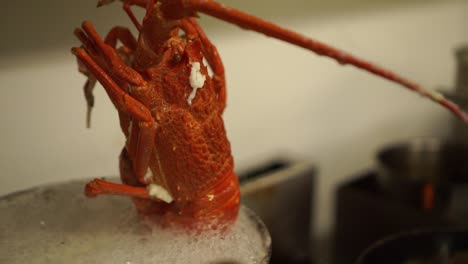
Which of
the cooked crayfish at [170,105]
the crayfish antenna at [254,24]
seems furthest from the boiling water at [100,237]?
the crayfish antenna at [254,24]

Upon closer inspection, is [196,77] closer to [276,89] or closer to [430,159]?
[276,89]

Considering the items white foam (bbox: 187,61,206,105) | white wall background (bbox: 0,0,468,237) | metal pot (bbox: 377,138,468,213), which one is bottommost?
metal pot (bbox: 377,138,468,213)

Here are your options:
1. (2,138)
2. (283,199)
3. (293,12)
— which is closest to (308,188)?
(283,199)

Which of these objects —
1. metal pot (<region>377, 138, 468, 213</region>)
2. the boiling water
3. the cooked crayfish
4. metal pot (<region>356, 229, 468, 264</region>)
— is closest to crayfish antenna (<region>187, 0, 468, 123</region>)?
the cooked crayfish

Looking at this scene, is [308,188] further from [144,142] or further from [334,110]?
[144,142]

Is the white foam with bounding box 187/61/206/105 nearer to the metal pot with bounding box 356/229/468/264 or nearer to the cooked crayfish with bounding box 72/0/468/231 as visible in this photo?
the cooked crayfish with bounding box 72/0/468/231

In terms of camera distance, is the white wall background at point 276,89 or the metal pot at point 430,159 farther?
the metal pot at point 430,159

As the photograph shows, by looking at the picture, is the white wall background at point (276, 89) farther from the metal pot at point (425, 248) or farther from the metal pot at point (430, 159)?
the metal pot at point (425, 248)
